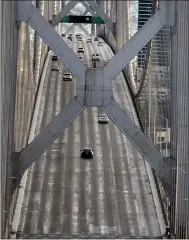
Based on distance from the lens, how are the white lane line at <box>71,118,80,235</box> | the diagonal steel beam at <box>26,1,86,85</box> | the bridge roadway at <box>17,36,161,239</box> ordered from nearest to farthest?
1. the diagonal steel beam at <box>26,1,86,85</box>
2. the bridge roadway at <box>17,36,161,239</box>
3. the white lane line at <box>71,118,80,235</box>

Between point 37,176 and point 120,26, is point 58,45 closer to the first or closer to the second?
point 37,176

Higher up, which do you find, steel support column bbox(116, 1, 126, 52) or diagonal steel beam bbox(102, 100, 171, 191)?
steel support column bbox(116, 1, 126, 52)

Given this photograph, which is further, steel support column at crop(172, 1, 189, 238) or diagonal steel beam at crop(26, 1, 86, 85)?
diagonal steel beam at crop(26, 1, 86, 85)

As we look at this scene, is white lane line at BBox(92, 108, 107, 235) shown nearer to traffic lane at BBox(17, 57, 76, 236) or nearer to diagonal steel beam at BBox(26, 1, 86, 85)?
traffic lane at BBox(17, 57, 76, 236)

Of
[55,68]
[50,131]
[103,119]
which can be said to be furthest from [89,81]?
[55,68]

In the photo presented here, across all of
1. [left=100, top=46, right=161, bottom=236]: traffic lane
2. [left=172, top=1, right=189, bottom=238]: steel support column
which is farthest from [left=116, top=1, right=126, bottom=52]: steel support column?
[left=172, top=1, right=189, bottom=238]: steel support column

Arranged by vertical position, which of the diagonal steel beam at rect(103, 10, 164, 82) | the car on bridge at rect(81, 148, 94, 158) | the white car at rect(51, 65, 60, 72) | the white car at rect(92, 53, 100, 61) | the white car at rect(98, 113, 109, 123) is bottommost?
the car on bridge at rect(81, 148, 94, 158)

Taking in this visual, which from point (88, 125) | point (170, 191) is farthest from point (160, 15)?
point (88, 125)

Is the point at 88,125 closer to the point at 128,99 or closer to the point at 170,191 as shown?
the point at 128,99

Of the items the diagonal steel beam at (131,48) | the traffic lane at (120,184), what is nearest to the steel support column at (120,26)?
the traffic lane at (120,184)
